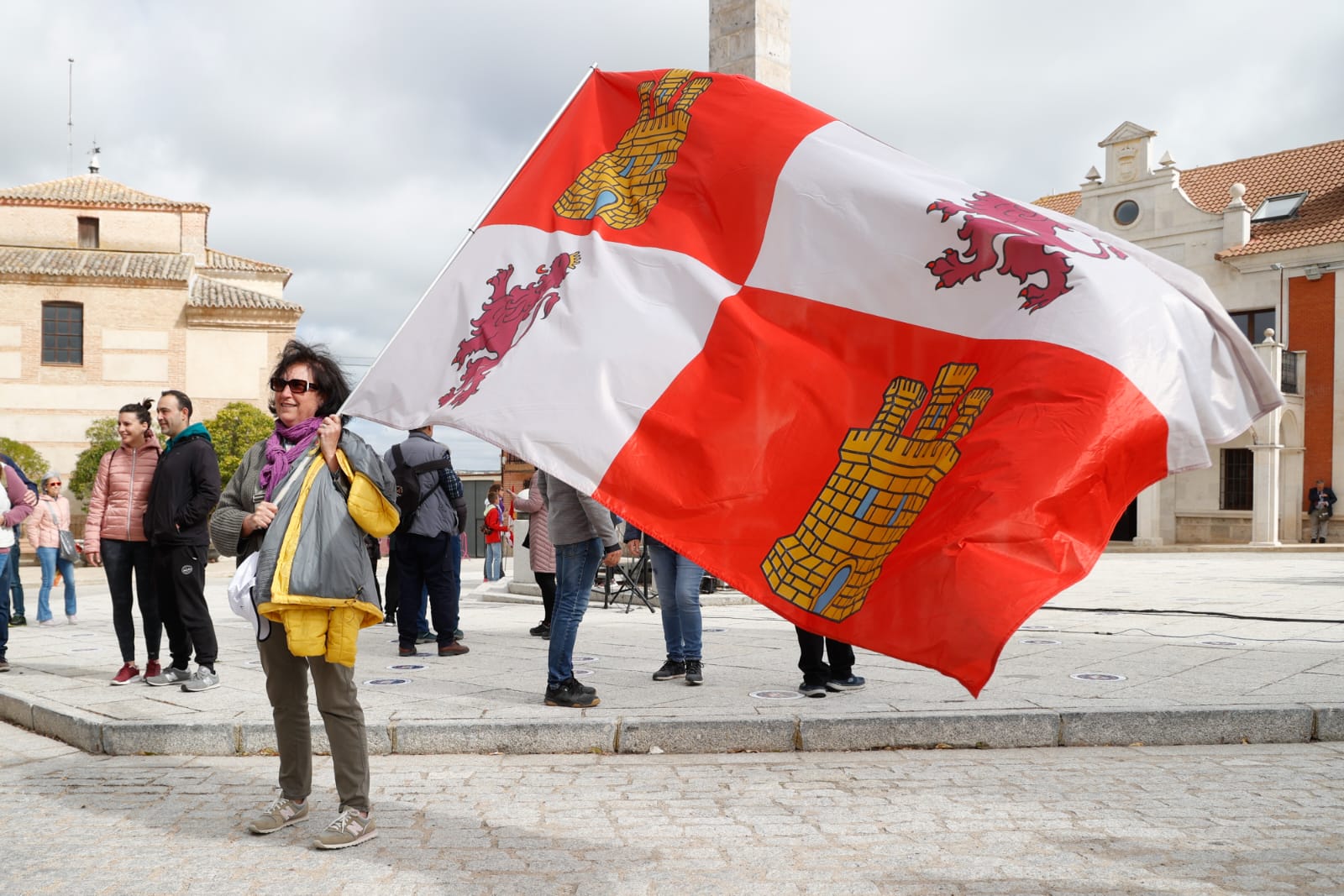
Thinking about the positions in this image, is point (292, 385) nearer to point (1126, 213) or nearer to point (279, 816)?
point (279, 816)

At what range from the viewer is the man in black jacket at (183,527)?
24.5ft

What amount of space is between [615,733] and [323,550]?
94.0 inches

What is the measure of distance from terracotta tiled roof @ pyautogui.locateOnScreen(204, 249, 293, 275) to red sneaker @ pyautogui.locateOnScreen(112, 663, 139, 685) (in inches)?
1874

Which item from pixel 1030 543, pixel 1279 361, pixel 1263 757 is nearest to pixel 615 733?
pixel 1263 757

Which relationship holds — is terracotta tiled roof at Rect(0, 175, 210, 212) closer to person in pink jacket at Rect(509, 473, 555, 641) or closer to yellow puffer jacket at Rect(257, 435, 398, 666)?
person in pink jacket at Rect(509, 473, 555, 641)

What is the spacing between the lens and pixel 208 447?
777 centimetres

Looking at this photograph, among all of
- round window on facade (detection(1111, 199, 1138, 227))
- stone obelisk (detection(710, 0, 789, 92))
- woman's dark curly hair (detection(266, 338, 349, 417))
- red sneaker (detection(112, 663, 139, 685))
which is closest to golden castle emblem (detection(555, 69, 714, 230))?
woman's dark curly hair (detection(266, 338, 349, 417))

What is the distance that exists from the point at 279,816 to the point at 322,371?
1858 millimetres

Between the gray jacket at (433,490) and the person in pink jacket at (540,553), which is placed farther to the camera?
the person in pink jacket at (540,553)

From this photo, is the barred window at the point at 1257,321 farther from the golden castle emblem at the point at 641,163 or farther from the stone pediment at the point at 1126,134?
the golden castle emblem at the point at 641,163

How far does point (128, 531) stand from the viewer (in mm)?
7699

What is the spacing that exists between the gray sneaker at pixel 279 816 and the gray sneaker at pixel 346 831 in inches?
8.7

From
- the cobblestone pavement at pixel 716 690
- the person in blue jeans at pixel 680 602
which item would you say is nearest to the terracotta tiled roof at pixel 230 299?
the cobblestone pavement at pixel 716 690

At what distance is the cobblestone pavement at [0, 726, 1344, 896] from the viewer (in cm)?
407
